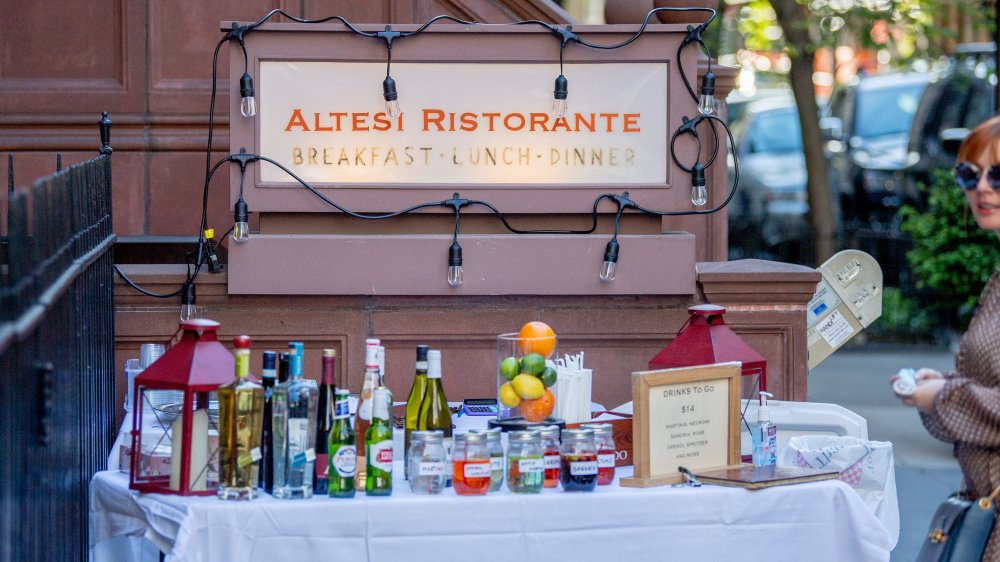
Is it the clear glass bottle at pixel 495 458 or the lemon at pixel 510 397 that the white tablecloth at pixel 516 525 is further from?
the lemon at pixel 510 397

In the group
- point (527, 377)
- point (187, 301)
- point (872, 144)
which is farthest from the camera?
point (872, 144)

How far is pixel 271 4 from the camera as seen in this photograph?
635 centimetres

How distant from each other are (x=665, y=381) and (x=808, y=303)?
167 centimetres

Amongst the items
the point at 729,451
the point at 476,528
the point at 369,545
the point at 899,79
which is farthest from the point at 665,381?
the point at 899,79

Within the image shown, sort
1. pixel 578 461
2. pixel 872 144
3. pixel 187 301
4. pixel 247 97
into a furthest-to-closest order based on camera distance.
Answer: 1. pixel 872 144
2. pixel 187 301
3. pixel 247 97
4. pixel 578 461

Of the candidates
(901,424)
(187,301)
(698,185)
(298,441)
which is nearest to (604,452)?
(298,441)

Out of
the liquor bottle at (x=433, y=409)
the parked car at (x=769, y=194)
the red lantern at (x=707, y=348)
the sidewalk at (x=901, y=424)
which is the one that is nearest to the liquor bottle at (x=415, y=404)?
the liquor bottle at (x=433, y=409)

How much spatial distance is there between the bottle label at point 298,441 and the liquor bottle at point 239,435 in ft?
0.32

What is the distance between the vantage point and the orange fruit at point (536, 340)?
13.0ft

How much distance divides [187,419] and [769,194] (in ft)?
41.5

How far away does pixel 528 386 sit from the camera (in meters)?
3.83

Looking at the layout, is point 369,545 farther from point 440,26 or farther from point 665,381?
point 440,26

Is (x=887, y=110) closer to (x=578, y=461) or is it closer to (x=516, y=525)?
(x=578, y=461)

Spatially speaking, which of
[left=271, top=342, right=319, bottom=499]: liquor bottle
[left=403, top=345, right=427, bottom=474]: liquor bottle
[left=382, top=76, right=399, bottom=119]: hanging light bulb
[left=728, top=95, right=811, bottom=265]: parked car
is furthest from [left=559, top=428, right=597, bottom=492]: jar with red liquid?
[left=728, top=95, right=811, bottom=265]: parked car
